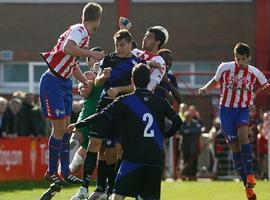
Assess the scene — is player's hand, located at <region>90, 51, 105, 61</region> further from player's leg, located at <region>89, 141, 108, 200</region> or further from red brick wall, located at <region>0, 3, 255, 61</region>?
red brick wall, located at <region>0, 3, 255, 61</region>

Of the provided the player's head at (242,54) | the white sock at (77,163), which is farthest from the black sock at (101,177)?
the player's head at (242,54)

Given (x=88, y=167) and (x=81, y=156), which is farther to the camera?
(x=81, y=156)

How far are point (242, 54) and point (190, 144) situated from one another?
9.38 m

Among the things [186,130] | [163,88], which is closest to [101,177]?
[163,88]

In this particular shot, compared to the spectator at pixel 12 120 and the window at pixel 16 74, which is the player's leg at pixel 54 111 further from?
the window at pixel 16 74

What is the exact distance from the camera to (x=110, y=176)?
12406mm

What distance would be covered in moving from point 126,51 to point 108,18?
1930 cm

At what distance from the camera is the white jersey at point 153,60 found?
1220cm

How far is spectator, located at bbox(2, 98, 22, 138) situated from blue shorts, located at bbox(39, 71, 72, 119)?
26.9ft

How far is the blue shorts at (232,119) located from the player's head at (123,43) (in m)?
2.62

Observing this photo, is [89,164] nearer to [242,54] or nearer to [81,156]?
[81,156]

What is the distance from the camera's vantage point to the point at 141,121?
10438mm

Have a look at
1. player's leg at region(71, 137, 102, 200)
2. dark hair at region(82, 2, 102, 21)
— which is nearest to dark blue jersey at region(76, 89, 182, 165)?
player's leg at region(71, 137, 102, 200)

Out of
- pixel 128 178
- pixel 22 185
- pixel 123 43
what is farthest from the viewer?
pixel 22 185
